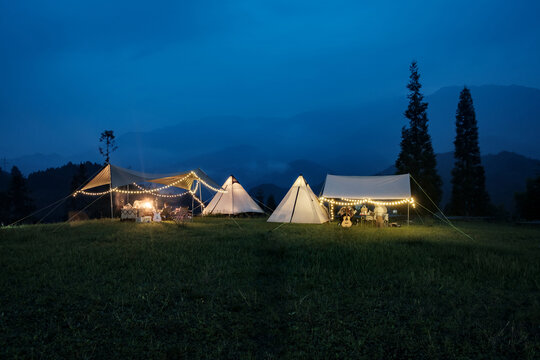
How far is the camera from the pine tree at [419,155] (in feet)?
75.7

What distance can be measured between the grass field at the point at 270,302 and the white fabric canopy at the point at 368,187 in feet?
21.6

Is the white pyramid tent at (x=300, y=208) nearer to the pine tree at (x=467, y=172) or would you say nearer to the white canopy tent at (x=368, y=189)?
the white canopy tent at (x=368, y=189)

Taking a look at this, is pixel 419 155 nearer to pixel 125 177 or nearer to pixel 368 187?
pixel 368 187

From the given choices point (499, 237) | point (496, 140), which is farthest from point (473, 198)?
point (496, 140)

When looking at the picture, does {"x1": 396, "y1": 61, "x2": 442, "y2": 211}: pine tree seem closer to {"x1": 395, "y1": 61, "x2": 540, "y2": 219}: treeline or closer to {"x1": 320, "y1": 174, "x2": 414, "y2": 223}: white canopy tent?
{"x1": 395, "y1": 61, "x2": 540, "y2": 219}: treeline

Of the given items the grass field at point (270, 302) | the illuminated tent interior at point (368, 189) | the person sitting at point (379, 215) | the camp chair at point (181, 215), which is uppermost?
the illuminated tent interior at point (368, 189)

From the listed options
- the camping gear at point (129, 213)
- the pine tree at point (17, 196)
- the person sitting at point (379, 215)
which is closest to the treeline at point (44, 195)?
the pine tree at point (17, 196)

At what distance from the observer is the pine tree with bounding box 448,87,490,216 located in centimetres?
2291

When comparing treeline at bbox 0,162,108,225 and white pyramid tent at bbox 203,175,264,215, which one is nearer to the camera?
white pyramid tent at bbox 203,175,264,215

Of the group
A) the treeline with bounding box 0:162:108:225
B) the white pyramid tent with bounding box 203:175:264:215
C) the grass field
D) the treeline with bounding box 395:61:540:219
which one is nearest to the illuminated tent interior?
the white pyramid tent with bounding box 203:175:264:215

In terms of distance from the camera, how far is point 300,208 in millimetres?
14180

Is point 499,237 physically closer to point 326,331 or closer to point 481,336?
point 481,336

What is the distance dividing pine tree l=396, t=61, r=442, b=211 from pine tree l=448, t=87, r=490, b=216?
1.52 meters

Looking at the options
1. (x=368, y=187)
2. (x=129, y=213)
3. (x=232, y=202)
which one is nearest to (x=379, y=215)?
(x=368, y=187)
